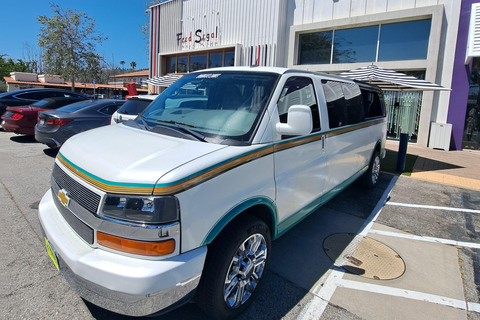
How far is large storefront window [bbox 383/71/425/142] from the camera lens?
37.3ft

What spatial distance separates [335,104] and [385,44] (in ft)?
30.8

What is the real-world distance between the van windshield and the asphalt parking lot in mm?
1531

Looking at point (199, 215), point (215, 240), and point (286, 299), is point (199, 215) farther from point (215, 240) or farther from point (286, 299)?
point (286, 299)

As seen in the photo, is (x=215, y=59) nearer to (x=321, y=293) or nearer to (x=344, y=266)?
(x=344, y=266)

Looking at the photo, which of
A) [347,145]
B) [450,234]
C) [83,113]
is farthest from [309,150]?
[83,113]

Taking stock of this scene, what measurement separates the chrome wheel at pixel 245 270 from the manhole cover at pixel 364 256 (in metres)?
1.24

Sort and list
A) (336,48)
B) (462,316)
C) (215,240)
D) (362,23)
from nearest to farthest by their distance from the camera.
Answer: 1. (215,240)
2. (462,316)
3. (362,23)
4. (336,48)

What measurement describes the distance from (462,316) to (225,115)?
9.05ft

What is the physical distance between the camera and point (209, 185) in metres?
2.02

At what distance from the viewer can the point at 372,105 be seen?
5.71 metres

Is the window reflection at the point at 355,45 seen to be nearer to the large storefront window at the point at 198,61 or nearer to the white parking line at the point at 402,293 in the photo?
the large storefront window at the point at 198,61

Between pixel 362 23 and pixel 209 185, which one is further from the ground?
pixel 362 23

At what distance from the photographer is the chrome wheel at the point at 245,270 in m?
2.30

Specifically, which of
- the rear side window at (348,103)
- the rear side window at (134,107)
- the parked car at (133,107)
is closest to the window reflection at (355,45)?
the rear side window at (348,103)
